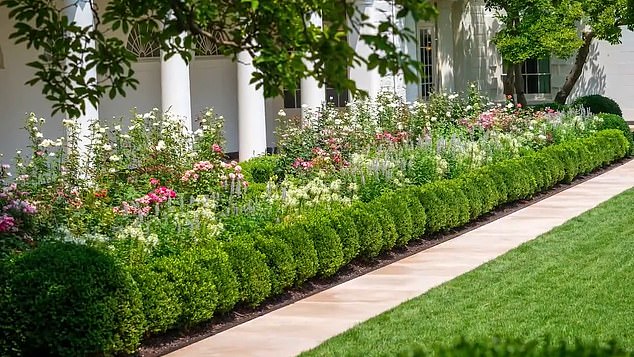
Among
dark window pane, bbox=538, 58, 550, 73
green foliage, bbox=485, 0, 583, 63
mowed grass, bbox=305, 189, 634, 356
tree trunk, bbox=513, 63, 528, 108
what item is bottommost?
mowed grass, bbox=305, 189, 634, 356

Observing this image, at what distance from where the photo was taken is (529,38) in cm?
2805

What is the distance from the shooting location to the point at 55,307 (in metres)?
7.68

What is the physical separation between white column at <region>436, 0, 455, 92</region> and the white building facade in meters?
0.03

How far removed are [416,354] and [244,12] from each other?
190 centimetres

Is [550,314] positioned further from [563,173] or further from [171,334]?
[563,173]

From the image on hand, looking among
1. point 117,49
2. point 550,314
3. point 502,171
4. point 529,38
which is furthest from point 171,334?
point 529,38

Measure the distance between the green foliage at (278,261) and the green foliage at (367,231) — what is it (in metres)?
1.65

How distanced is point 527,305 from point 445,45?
20.1 meters

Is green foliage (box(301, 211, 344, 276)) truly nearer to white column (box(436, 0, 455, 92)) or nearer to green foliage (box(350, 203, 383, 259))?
green foliage (box(350, 203, 383, 259))

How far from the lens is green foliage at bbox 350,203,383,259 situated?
38.9 ft

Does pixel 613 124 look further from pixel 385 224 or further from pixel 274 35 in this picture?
pixel 274 35

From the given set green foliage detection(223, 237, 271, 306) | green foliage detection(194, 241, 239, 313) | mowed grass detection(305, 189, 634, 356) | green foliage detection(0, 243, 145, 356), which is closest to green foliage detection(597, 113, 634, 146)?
mowed grass detection(305, 189, 634, 356)

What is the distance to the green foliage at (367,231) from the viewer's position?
467 inches

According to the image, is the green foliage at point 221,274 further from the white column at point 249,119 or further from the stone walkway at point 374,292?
the white column at point 249,119
